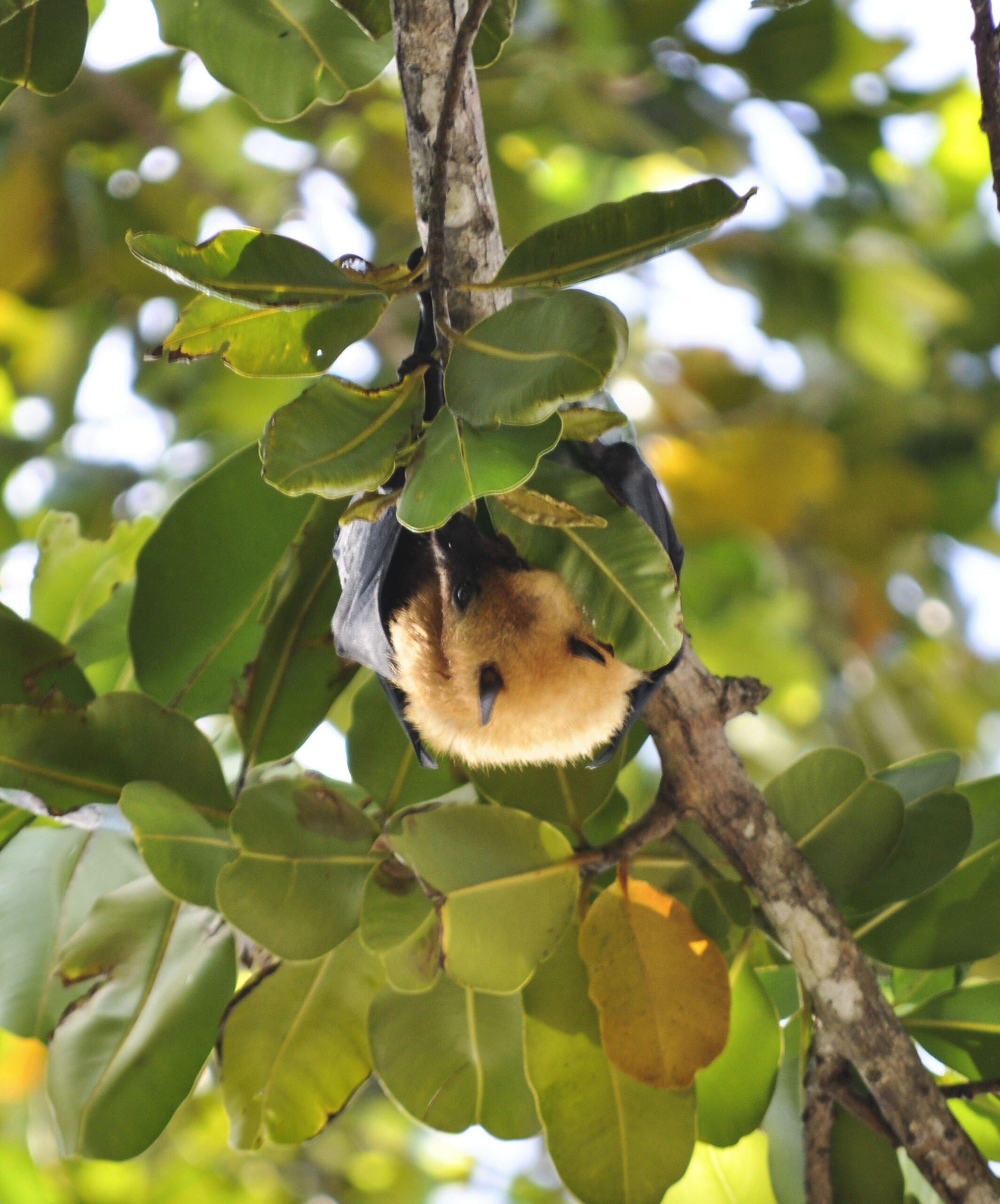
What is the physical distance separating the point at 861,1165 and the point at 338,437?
2.40 feet

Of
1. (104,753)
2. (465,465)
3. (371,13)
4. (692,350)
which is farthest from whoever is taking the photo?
(692,350)

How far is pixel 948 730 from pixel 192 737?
263cm

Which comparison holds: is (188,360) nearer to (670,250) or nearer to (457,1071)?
(670,250)

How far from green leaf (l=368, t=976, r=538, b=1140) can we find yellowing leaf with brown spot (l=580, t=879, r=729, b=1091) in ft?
0.40

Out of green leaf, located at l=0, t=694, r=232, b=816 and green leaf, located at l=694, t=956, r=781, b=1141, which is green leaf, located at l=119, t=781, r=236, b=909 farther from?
green leaf, located at l=694, t=956, r=781, b=1141

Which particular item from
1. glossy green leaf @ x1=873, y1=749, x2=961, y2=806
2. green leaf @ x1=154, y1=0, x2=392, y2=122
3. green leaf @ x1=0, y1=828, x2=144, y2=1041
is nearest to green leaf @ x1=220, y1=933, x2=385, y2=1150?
A: green leaf @ x1=0, y1=828, x2=144, y2=1041

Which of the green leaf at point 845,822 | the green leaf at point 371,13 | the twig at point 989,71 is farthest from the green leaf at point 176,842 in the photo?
the twig at point 989,71

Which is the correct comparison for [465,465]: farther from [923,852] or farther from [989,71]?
[923,852]

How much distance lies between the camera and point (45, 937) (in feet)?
3.10

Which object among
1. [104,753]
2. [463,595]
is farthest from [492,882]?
[104,753]

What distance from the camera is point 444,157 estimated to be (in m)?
0.68

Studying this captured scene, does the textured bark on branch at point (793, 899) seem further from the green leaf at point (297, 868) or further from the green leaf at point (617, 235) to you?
the green leaf at point (297, 868)

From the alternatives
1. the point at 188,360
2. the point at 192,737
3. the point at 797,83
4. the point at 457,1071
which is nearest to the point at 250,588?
the point at 192,737

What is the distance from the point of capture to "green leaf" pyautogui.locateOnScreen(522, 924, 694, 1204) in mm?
829
